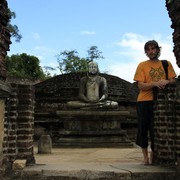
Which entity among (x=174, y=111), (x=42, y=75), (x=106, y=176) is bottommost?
(x=106, y=176)

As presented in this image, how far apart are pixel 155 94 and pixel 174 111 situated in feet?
1.30

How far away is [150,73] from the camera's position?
5.31 metres

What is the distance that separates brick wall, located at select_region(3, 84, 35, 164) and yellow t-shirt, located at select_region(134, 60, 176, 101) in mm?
1637

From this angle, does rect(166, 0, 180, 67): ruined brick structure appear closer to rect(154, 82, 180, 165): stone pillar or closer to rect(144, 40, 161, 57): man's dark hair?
rect(144, 40, 161, 57): man's dark hair

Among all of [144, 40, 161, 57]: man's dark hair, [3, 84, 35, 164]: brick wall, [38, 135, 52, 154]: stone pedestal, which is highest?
[144, 40, 161, 57]: man's dark hair

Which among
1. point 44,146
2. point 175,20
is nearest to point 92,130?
point 44,146

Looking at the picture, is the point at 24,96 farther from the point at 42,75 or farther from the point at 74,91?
the point at 42,75

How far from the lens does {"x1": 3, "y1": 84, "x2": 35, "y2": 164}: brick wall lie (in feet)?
16.5

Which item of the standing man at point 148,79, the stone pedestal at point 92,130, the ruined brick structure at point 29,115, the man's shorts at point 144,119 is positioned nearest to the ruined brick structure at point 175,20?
the ruined brick structure at point 29,115

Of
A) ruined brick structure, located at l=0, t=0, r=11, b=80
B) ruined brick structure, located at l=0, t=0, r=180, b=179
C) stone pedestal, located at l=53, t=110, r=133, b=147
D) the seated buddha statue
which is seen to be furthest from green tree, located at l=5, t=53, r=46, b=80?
ruined brick structure, located at l=0, t=0, r=180, b=179

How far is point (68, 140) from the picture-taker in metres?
11.1

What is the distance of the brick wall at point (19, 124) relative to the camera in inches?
198

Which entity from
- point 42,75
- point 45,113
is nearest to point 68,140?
point 45,113

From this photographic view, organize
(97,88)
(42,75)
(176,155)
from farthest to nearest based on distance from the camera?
1. (42,75)
2. (97,88)
3. (176,155)
